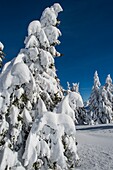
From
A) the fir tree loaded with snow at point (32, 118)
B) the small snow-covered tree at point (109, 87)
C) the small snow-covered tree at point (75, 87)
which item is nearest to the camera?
the fir tree loaded with snow at point (32, 118)

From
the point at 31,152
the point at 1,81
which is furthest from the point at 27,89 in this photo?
the point at 31,152

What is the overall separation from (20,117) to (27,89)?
1.31m

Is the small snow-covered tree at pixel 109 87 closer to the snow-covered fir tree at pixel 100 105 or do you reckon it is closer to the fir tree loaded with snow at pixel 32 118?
the snow-covered fir tree at pixel 100 105

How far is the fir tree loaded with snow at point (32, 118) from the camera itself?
800cm

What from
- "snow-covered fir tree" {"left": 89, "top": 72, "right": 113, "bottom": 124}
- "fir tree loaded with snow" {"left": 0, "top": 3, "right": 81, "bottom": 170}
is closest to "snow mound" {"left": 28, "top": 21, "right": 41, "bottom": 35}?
"fir tree loaded with snow" {"left": 0, "top": 3, "right": 81, "bottom": 170}

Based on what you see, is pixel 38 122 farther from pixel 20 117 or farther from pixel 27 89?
pixel 27 89

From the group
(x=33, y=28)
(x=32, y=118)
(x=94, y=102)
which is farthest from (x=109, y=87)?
(x=32, y=118)

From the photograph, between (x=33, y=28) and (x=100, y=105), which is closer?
(x=33, y=28)

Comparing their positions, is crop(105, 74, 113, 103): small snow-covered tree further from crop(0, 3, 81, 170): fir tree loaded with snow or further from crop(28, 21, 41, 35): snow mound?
crop(28, 21, 41, 35): snow mound

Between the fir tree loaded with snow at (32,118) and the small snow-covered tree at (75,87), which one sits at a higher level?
the small snow-covered tree at (75,87)

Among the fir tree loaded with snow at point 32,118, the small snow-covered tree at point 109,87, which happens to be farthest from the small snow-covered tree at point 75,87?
the fir tree loaded with snow at point 32,118

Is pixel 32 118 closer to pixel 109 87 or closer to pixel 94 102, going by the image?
pixel 94 102

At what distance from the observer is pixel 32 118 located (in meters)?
9.55

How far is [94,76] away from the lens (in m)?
48.4
